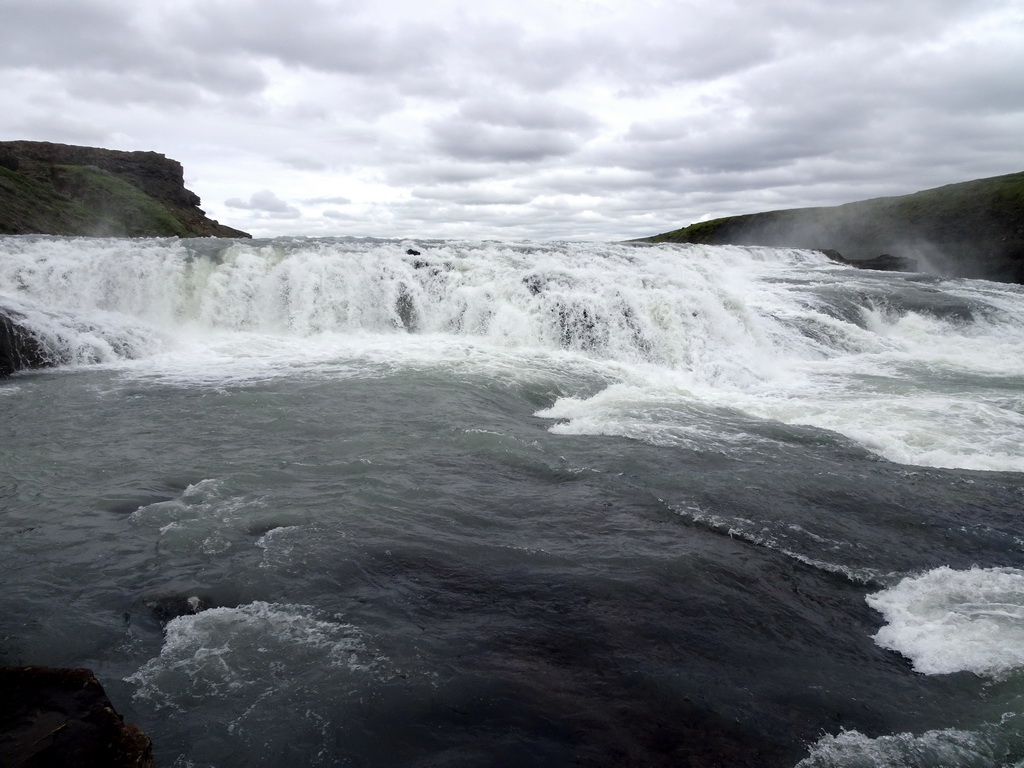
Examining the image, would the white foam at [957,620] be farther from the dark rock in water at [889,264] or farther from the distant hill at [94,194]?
the distant hill at [94,194]

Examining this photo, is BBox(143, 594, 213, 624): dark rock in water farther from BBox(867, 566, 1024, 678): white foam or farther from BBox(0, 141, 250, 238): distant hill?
BBox(0, 141, 250, 238): distant hill

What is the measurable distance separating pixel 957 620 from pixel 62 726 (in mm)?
5867

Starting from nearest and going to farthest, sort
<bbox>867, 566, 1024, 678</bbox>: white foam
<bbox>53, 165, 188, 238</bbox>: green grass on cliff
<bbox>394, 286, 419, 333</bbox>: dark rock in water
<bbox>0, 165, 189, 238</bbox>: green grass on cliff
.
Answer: <bbox>867, 566, 1024, 678</bbox>: white foam
<bbox>394, 286, 419, 333</bbox>: dark rock in water
<bbox>0, 165, 189, 238</bbox>: green grass on cliff
<bbox>53, 165, 188, 238</bbox>: green grass on cliff

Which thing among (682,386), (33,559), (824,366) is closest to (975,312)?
(824,366)

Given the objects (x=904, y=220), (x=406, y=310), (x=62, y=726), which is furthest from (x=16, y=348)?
(x=904, y=220)

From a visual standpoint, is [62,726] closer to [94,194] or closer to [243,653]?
[243,653]

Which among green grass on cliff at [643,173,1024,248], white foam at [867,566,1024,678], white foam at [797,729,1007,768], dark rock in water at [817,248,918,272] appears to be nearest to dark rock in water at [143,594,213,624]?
white foam at [797,729,1007,768]

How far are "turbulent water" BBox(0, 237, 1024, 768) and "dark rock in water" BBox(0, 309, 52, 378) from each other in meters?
0.39

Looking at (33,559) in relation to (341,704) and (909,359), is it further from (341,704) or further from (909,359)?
(909,359)

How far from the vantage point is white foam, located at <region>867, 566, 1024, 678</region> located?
177 inches

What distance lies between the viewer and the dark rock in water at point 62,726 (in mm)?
2693

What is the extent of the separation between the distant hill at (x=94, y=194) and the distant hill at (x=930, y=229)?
169 feet

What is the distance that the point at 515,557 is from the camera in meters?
5.84

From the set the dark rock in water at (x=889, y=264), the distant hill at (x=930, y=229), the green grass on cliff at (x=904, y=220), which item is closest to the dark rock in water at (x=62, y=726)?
the dark rock in water at (x=889, y=264)
